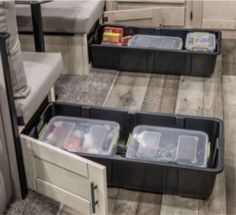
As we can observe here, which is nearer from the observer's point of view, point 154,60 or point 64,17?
point 64,17

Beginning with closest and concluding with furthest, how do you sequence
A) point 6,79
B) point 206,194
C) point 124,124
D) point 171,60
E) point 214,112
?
point 6,79 < point 206,194 < point 124,124 < point 214,112 < point 171,60

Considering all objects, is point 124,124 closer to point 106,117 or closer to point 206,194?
point 106,117

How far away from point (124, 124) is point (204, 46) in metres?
1.09

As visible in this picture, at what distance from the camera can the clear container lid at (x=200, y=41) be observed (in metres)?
3.08

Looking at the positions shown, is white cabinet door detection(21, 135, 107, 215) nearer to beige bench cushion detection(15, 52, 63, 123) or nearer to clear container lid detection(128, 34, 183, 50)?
beige bench cushion detection(15, 52, 63, 123)

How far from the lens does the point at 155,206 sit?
77.9 inches

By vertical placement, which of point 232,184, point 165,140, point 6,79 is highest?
point 6,79

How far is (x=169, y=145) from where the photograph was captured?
216 centimetres

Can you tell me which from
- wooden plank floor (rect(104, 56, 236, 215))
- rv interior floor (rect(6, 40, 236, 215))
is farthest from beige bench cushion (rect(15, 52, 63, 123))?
wooden plank floor (rect(104, 56, 236, 215))

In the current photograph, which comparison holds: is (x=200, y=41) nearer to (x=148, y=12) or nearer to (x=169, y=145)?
(x=148, y=12)

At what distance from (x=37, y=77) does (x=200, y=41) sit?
1.46m

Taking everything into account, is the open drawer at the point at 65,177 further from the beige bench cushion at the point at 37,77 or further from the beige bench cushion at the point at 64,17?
the beige bench cushion at the point at 64,17

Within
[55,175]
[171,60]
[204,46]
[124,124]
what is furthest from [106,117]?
[204,46]

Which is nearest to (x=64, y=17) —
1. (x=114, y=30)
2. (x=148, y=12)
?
(x=114, y=30)
